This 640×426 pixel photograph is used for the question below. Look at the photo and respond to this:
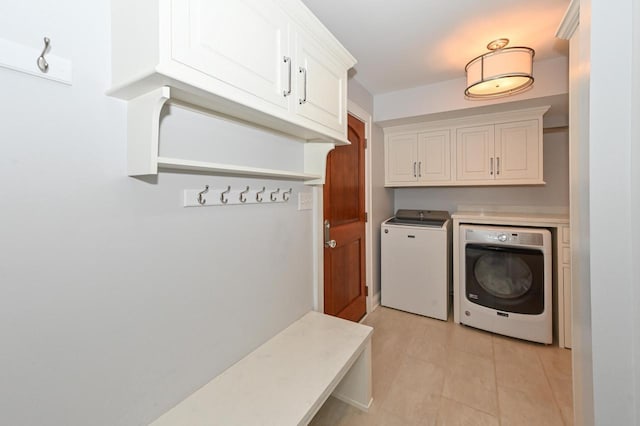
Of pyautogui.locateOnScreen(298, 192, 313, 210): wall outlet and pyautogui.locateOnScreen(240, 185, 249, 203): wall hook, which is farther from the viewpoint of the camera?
pyautogui.locateOnScreen(298, 192, 313, 210): wall outlet

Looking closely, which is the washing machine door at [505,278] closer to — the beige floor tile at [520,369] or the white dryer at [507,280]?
the white dryer at [507,280]

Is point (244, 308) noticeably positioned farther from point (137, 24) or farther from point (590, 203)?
point (590, 203)

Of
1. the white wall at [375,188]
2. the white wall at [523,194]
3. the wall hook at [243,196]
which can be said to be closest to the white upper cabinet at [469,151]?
the white wall at [375,188]

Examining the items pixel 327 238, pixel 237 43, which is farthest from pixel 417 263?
pixel 237 43

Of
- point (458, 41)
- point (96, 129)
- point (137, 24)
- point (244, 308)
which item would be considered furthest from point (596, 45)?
point (244, 308)

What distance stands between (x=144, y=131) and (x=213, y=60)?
1.03 feet

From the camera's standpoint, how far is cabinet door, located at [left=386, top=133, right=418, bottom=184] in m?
2.96

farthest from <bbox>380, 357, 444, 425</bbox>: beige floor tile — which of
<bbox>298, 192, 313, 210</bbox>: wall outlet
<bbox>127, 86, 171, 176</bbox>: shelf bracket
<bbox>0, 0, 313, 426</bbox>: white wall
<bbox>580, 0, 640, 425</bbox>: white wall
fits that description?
<bbox>127, 86, 171, 176</bbox>: shelf bracket

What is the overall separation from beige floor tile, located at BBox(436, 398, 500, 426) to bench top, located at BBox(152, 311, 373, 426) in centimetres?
64

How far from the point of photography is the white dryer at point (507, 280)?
2205 mm

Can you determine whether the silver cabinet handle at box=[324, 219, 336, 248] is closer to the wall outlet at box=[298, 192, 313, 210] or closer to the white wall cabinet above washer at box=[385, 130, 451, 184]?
the wall outlet at box=[298, 192, 313, 210]

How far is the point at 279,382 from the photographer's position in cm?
116

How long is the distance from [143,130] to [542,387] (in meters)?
2.67

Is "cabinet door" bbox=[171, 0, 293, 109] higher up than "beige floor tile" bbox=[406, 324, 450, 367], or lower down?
higher up
